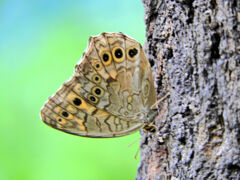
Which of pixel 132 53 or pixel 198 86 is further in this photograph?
pixel 132 53

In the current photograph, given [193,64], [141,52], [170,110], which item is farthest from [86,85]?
[193,64]

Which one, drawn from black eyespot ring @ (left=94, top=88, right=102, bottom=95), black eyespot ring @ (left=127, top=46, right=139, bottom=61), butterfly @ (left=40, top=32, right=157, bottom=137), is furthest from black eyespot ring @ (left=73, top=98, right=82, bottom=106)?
black eyespot ring @ (left=127, top=46, right=139, bottom=61)

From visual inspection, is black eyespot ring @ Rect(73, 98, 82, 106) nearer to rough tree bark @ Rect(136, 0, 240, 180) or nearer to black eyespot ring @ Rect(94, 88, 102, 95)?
black eyespot ring @ Rect(94, 88, 102, 95)

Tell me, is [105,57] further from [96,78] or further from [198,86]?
[198,86]

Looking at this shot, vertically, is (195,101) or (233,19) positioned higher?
(233,19)

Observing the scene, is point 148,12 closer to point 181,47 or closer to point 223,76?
point 181,47

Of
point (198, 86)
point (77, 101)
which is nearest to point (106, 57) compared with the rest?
point (77, 101)

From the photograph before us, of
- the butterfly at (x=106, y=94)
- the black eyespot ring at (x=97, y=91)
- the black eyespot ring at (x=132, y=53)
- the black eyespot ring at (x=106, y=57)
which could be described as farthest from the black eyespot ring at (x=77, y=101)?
the black eyespot ring at (x=132, y=53)
